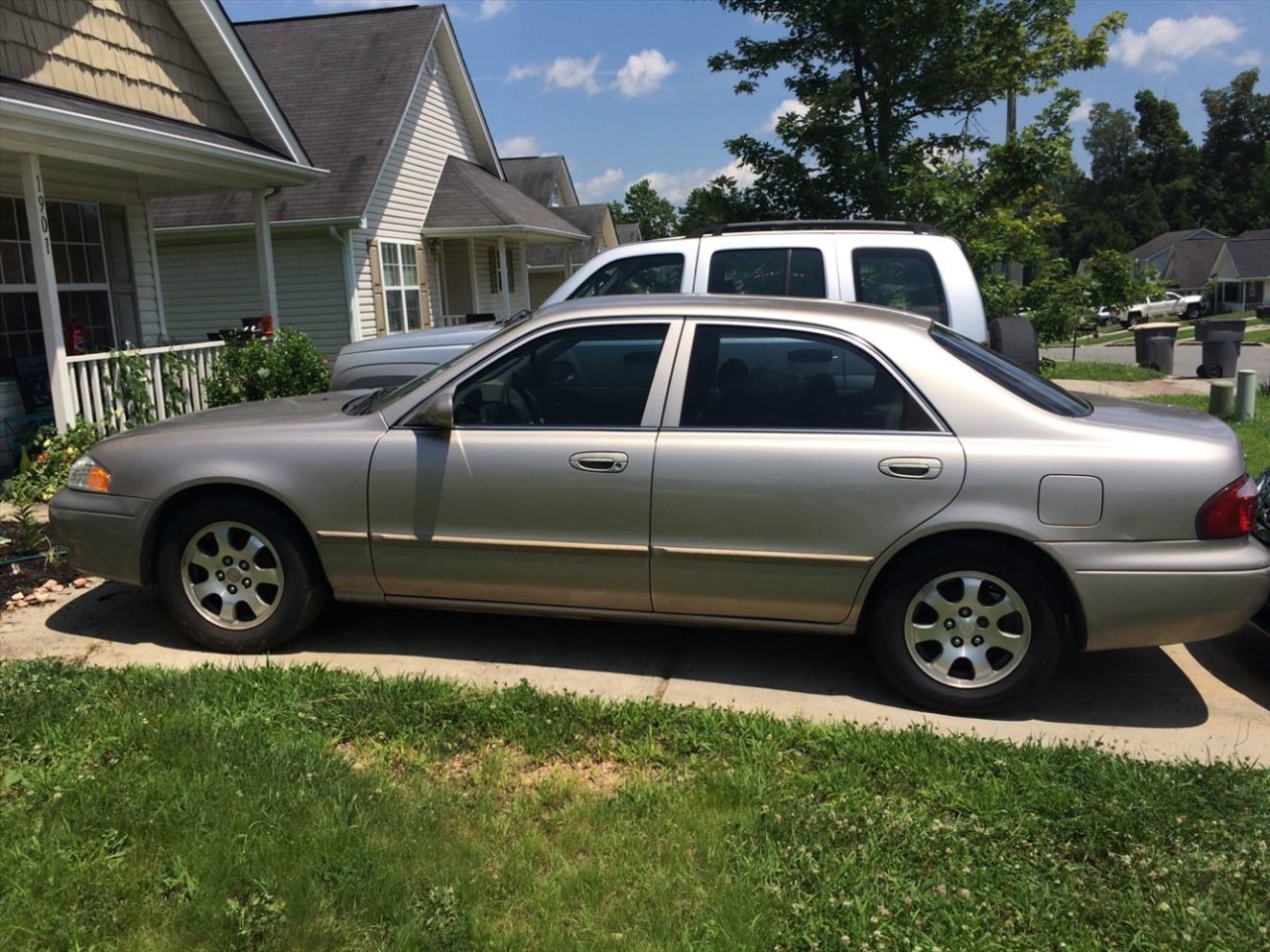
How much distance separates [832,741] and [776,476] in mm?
1060

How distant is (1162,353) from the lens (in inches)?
782

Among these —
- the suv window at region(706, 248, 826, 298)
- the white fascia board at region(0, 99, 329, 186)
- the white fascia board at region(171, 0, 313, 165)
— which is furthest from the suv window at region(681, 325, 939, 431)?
the white fascia board at region(171, 0, 313, 165)

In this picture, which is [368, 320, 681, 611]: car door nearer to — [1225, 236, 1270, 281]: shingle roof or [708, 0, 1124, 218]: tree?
[708, 0, 1124, 218]: tree

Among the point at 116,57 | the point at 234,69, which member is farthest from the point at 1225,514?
the point at 234,69

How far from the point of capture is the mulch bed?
18.1 ft

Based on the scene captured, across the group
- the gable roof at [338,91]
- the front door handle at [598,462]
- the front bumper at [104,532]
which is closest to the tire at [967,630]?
the front door handle at [598,462]

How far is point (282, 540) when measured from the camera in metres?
4.55

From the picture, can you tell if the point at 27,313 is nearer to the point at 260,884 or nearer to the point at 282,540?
the point at 282,540

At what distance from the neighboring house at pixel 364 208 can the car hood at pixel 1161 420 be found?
42.0ft

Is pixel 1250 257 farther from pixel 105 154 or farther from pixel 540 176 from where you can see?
pixel 105 154

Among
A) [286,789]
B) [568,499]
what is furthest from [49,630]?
[568,499]

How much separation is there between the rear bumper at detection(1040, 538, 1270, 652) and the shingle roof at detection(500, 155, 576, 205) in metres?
30.5

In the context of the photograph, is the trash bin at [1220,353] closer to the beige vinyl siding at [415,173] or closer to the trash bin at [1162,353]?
the trash bin at [1162,353]

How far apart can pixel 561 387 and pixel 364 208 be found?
461 inches
